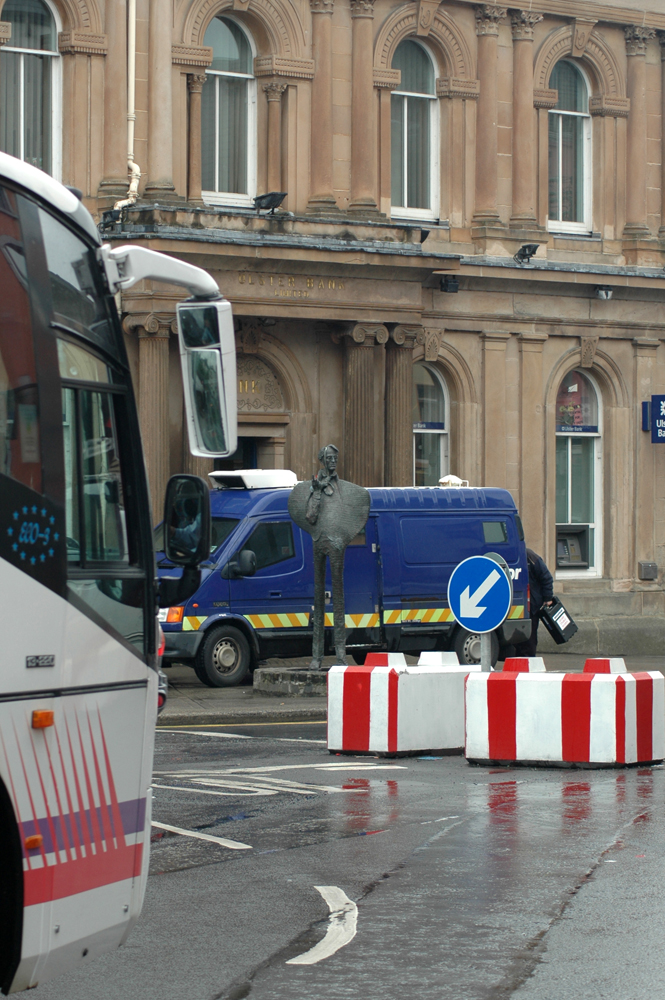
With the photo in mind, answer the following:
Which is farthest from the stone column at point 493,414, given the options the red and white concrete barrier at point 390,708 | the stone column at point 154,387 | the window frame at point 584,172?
the red and white concrete barrier at point 390,708

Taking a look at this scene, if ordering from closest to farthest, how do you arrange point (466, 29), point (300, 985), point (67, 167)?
point (300, 985), point (67, 167), point (466, 29)

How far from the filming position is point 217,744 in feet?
46.9

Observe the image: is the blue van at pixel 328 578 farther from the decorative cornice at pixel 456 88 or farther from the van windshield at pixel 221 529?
the decorative cornice at pixel 456 88

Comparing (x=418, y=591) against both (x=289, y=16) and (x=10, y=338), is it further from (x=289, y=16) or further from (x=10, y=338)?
(x=10, y=338)

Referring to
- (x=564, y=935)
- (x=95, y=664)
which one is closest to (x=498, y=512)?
(x=564, y=935)

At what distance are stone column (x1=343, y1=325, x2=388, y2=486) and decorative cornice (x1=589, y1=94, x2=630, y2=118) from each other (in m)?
7.04

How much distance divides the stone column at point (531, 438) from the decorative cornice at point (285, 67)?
19.2ft

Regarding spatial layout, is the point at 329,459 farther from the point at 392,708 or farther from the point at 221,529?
the point at 392,708

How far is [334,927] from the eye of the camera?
23.9ft

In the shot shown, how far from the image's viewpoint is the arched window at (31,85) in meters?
25.0

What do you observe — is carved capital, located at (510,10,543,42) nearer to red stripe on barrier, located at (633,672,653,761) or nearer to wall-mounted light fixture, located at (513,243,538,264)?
wall-mounted light fixture, located at (513,243,538,264)

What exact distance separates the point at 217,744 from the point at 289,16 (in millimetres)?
16057

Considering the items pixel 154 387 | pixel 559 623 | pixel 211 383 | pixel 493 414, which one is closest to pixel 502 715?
pixel 211 383

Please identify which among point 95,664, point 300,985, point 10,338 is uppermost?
point 10,338
